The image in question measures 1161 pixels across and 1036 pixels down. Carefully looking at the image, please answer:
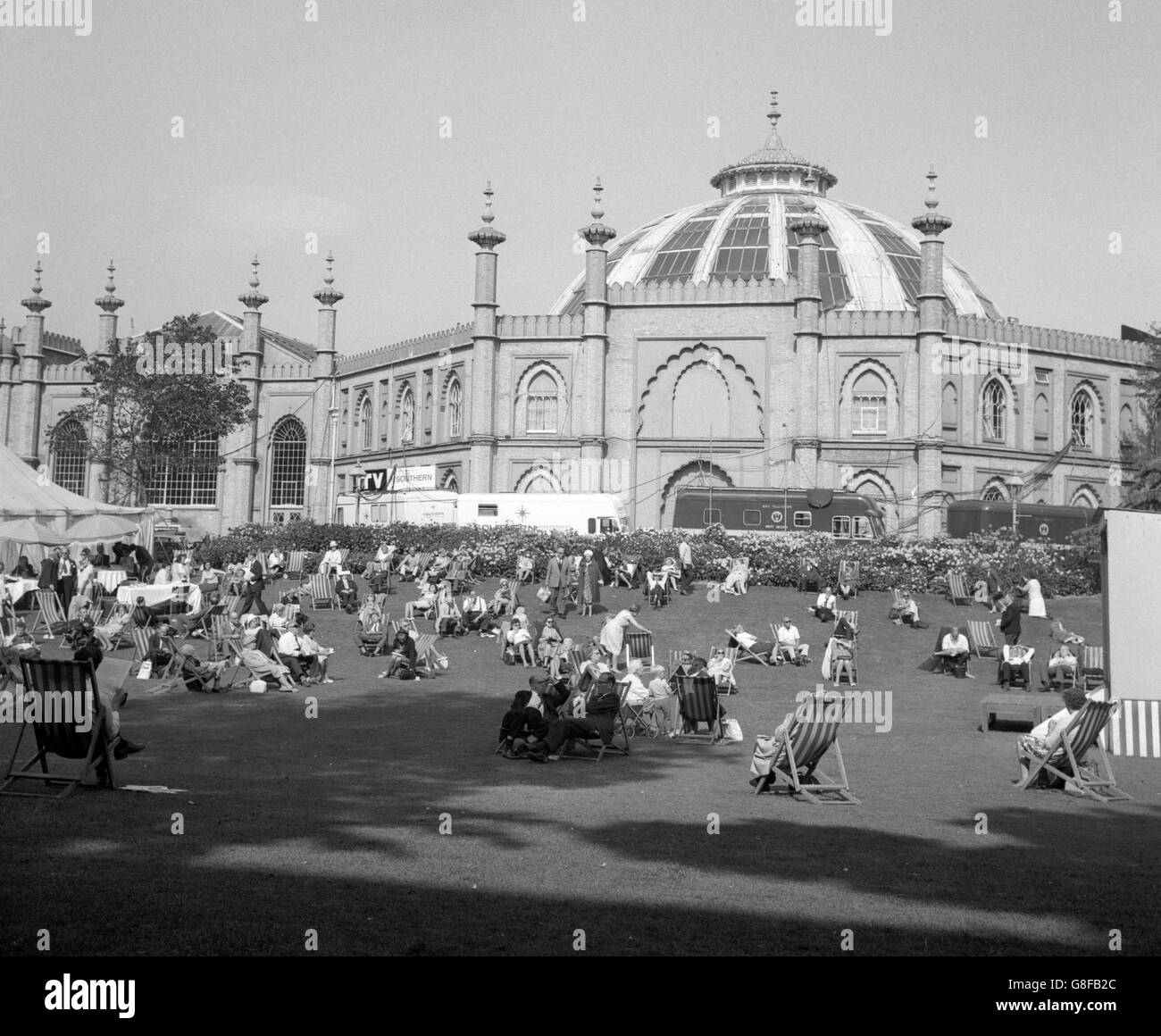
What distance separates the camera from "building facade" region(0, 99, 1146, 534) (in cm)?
4812

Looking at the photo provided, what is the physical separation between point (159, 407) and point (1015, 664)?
39979mm

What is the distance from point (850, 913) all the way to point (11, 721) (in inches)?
377

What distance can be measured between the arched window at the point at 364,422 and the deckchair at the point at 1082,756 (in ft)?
162

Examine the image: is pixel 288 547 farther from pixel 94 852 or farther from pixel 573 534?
pixel 94 852

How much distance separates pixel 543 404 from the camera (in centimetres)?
A: 5028

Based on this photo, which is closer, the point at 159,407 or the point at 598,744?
the point at 598,744

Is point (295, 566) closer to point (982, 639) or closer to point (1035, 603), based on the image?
point (982, 639)

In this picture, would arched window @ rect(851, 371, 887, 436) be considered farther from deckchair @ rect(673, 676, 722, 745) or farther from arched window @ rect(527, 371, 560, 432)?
deckchair @ rect(673, 676, 722, 745)

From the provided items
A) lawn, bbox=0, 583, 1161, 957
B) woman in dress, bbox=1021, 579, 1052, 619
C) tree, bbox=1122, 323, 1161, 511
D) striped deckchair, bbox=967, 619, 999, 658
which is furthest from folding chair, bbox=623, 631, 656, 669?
tree, bbox=1122, 323, 1161, 511

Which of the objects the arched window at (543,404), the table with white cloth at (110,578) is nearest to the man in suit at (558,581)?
the table with white cloth at (110,578)

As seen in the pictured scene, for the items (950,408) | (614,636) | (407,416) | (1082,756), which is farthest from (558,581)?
(407,416)

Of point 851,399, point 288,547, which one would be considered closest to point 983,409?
point 851,399

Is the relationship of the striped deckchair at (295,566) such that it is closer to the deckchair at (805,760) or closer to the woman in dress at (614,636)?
the woman in dress at (614,636)

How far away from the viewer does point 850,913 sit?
21.8ft
